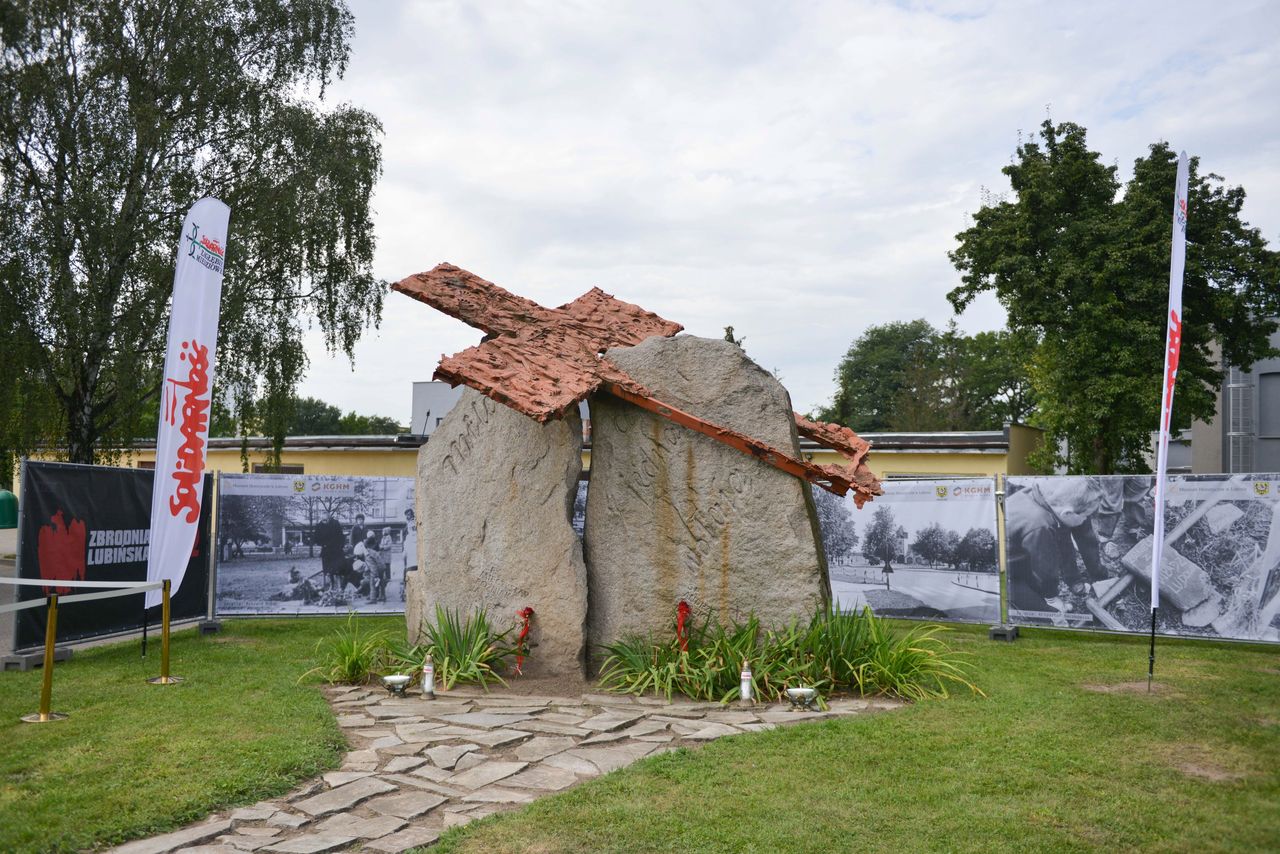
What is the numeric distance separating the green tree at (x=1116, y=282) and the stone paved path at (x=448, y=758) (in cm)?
1680

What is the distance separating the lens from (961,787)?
4.98 meters

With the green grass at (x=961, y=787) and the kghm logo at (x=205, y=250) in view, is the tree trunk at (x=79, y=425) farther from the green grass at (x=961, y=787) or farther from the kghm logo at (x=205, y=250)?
the green grass at (x=961, y=787)

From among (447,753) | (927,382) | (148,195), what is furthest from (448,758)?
(927,382)

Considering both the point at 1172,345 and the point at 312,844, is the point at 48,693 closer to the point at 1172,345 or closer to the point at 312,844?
the point at 312,844

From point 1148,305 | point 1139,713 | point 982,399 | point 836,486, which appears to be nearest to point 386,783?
point 836,486

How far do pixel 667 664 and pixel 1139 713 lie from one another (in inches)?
134

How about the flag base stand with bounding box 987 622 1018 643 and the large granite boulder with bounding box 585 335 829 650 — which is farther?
the flag base stand with bounding box 987 622 1018 643

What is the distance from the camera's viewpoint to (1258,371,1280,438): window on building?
2772 centimetres

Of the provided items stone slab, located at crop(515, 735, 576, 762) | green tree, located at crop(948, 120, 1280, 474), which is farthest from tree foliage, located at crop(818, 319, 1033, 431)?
stone slab, located at crop(515, 735, 576, 762)

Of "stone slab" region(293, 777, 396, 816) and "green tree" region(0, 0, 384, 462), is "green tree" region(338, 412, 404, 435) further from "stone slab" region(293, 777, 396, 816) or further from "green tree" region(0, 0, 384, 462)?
"stone slab" region(293, 777, 396, 816)

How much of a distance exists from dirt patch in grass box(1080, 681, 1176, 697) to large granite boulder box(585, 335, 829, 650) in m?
2.25

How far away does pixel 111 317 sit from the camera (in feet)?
54.1

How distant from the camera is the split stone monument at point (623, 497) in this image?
788 cm

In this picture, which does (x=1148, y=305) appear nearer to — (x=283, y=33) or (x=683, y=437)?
(x=683, y=437)
